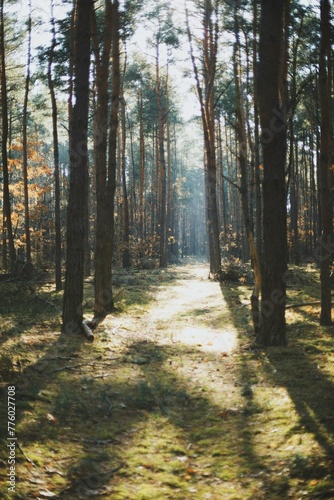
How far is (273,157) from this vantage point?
6.41 metres

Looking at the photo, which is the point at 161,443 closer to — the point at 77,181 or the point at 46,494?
the point at 46,494

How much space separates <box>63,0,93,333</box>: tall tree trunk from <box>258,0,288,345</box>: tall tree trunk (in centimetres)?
320

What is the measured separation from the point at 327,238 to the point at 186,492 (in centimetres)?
598

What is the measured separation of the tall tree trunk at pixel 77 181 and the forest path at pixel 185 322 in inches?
42.9

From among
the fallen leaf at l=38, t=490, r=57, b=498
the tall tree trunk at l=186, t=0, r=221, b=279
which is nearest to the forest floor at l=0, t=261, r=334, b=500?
the fallen leaf at l=38, t=490, r=57, b=498

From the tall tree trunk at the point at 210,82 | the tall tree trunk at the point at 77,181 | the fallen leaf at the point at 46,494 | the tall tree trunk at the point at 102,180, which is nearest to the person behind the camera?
the fallen leaf at the point at 46,494

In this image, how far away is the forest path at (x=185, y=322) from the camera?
773cm

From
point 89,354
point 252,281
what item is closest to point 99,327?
point 89,354

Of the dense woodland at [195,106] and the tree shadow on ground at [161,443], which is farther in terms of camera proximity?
the dense woodland at [195,106]

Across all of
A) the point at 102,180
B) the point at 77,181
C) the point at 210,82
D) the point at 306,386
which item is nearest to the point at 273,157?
the point at 306,386

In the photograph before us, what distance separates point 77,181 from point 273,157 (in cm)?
351

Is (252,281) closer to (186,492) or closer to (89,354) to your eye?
(89,354)

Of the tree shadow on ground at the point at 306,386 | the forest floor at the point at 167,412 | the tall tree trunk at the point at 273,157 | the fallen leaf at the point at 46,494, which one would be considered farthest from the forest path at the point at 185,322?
the fallen leaf at the point at 46,494

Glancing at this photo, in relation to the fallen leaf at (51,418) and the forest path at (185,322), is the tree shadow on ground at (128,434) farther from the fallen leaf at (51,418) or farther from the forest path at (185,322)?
the forest path at (185,322)
